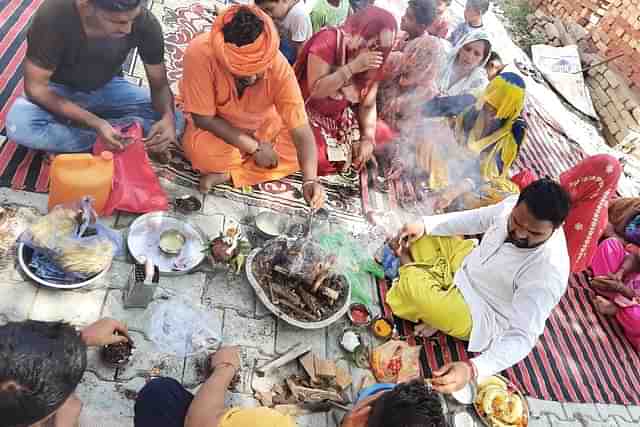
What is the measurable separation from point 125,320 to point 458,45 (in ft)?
13.5

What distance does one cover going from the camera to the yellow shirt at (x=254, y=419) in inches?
68.1

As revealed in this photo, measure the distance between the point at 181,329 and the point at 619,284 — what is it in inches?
147

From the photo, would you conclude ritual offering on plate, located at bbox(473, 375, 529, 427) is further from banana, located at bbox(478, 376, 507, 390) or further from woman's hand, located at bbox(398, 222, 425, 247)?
woman's hand, located at bbox(398, 222, 425, 247)

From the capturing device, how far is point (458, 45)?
5199 millimetres

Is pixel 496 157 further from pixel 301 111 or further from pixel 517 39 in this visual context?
pixel 517 39

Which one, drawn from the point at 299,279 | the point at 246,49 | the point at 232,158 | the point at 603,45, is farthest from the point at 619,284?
the point at 603,45

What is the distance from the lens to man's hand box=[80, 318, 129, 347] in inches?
95.5

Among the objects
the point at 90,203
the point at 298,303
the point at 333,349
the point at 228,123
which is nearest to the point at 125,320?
the point at 90,203

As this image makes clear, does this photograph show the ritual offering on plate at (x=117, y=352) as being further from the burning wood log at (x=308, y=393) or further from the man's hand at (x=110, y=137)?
the man's hand at (x=110, y=137)

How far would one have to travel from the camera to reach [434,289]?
11.3 ft

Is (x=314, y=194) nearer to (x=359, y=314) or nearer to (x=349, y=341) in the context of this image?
(x=359, y=314)

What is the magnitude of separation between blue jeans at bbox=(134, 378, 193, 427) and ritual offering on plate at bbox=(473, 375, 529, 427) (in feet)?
6.33

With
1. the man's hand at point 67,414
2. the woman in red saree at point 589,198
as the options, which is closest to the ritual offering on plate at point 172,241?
the man's hand at point 67,414

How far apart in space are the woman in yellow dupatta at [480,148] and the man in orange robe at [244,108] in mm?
1367
